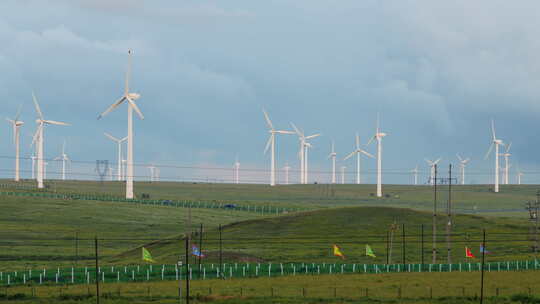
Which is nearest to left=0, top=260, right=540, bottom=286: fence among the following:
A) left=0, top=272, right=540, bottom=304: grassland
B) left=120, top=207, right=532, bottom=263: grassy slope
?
left=0, top=272, right=540, bottom=304: grassland

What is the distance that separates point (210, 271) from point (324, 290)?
29133mm

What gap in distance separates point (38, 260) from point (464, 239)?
82.8 metres

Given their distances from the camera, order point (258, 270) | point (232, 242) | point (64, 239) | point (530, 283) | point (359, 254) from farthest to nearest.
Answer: point (64, 239) < point (232, 242) < point (359, 254) < point (258, 270) < point (530, 283)

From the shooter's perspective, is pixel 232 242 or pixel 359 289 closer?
pixel 359 289

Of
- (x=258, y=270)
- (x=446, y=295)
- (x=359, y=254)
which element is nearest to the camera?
(x=446, y=295)

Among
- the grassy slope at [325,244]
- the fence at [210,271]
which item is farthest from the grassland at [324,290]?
the grassy slope at [325,244]

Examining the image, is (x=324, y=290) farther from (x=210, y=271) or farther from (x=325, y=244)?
(x=325, y=244)

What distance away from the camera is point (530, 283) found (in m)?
114

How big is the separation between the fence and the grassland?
658 cm

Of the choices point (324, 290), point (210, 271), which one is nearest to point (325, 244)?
point (210, 271)

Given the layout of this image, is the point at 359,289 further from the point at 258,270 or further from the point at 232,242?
the point at 232,242

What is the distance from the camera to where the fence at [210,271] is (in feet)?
402

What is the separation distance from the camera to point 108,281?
120 meters

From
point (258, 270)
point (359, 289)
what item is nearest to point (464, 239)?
point (258, 270)
